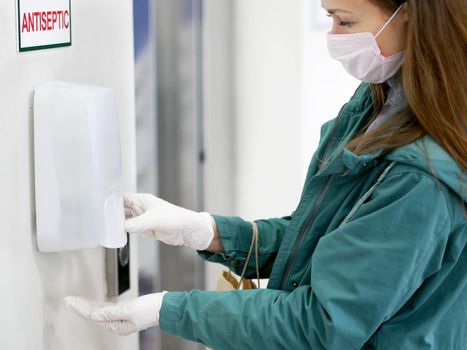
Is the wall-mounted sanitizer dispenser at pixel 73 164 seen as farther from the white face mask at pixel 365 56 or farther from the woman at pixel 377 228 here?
the white face mask at pixel 365 56

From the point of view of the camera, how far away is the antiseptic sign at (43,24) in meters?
1.15

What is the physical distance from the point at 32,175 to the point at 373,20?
549mm

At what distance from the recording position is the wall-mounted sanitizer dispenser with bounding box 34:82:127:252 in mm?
1194

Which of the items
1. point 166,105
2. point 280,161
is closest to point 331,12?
point 166,105

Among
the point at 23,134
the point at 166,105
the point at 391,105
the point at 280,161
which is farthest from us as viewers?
the point at 280,161

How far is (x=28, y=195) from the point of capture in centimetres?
120

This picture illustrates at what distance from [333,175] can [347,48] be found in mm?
195

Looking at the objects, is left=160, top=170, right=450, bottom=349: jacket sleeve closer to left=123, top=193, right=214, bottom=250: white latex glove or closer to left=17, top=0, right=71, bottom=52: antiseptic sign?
left=123, top=193, right=214, bottom=250: white latex glove

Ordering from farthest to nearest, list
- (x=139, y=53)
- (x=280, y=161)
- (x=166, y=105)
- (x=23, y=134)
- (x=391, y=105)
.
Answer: (x=280, y=161)
(x=166, y=105)
(x=139, y=53)
(x=391, y=105)
(x=23, y=134)

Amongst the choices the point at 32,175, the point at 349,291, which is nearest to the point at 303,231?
the point at 349,291

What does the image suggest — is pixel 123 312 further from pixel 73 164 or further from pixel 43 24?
pixel 43 24

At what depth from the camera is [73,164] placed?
3.98 ft

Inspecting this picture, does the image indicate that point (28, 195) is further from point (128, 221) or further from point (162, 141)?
point (162, 141)

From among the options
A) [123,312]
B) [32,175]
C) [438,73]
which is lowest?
[123,312]
